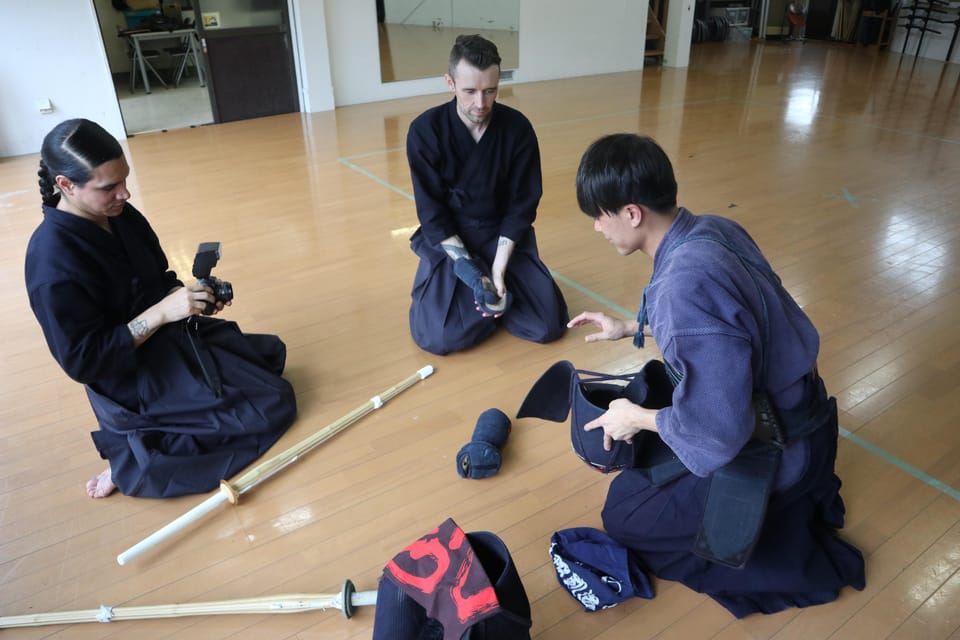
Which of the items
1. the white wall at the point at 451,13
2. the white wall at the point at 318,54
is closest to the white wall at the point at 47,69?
the white wall at the point at 318,54

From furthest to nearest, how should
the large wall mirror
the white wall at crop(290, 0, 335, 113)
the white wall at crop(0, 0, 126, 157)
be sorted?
the large wall mirror → the white wall at crop(290, 0, 335, 113) → the white wall at crop(0, 0, 126, 157)

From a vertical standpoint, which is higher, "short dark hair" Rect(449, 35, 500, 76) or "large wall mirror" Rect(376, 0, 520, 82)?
"short dark hair" Rect(449, 35, 500, 76)

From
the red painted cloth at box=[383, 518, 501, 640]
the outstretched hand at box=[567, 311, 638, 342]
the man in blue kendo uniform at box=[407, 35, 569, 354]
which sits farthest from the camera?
the man in blue kendo uniform at box=[407, 35, 569, 354]

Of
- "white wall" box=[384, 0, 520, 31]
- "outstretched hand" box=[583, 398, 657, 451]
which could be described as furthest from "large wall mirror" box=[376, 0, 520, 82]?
"outstretched hand" box=[583, 398, 657, 451]

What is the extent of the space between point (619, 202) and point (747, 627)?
1.09 m

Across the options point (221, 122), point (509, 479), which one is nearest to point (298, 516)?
point (509, 479)

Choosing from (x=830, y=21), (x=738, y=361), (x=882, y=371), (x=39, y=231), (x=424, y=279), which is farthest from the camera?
(x=830, y=21)

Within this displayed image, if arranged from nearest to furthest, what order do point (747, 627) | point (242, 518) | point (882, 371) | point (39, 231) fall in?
point (747, 627) < point (39, 231) < point (242, 518) < point (882, 371)

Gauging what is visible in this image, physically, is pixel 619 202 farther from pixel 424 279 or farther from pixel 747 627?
pixel 424 279

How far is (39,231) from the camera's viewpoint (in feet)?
5.91

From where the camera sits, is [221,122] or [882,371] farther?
[221,122]

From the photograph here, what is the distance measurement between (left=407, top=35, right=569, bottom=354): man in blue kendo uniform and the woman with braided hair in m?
0.76

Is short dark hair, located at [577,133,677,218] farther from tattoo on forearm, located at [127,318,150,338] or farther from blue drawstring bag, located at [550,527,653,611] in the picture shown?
tattoo on forearm, located at [127,318,150,338]

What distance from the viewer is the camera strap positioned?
2092 mm
